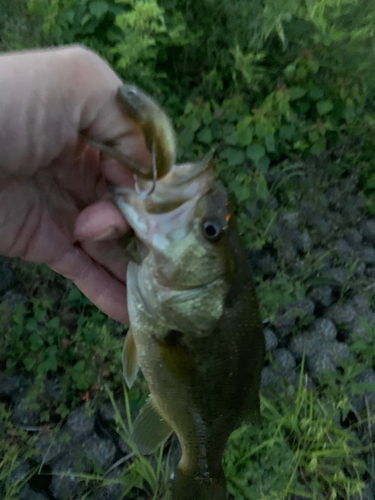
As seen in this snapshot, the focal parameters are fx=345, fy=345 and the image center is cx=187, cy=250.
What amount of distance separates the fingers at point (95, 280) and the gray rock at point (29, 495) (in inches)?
44.6

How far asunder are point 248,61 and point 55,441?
2668mm

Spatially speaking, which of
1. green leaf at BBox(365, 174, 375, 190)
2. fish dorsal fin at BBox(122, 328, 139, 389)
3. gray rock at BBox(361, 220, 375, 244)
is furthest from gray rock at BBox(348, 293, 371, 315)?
fish dorsal fin at BBox(122, 328, 139, 389)

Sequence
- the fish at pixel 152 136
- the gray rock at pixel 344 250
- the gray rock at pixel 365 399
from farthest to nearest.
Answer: the gray rock at pixel 344 250 → the gray rock at pixel 365 399 → the fish at pixel 152 136

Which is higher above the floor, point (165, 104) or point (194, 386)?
point (165, 104)

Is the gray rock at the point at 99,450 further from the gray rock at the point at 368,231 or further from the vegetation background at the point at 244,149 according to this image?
the gray rock at the point at 368,231

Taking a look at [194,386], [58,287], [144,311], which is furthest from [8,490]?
[144,311]

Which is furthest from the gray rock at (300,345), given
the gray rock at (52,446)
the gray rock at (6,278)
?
the gray rock at (6,278)

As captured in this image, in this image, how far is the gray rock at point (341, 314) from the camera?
2.51 meters

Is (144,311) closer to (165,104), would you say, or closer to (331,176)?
(165,104)

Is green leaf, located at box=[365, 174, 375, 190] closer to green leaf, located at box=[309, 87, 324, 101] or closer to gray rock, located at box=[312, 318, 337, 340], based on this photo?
green leaf, located at box=[309, 87, 324, 101]

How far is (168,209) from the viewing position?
1080mm

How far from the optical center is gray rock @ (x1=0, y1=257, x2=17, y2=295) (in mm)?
2324

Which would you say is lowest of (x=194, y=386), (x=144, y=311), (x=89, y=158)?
(x=194, y=386)

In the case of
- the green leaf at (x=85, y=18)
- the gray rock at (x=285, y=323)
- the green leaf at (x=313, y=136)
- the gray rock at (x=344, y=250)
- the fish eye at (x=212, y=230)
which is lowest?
the gray rock at (x=285, y=323)
